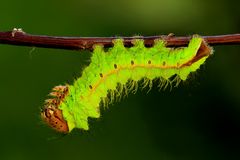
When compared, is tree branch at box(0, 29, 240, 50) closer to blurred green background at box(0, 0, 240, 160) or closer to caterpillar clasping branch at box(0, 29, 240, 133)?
caterpillar clasping branch at box(0, 29, 240, 133)

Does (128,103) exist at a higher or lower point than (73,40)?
higher

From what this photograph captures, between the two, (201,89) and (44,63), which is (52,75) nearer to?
(44,63)

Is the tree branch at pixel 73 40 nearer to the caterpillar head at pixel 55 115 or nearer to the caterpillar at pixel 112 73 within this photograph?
the caterpillar at pixel 112 73

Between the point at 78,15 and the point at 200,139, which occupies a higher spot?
the point at 78,15

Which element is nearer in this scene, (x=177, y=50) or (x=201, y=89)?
(x=177, y=50)

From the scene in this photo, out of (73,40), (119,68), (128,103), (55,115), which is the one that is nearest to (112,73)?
(119,68)

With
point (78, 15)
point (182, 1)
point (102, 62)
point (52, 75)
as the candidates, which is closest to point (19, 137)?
point (52, 75)

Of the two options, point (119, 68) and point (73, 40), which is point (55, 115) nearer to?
point (119, 68)
